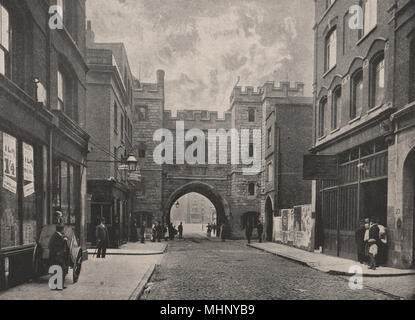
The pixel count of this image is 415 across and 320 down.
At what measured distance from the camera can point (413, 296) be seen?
930 cm

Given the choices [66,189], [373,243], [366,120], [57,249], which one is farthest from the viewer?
[366,120]

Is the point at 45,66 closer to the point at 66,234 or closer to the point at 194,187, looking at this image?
the point at 66,234

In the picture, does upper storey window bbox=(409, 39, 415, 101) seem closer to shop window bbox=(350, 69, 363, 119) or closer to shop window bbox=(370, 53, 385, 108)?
shop window bbox=(370, 53, 385, 108)

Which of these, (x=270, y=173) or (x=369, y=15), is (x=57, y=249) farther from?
(x=270, y=173)

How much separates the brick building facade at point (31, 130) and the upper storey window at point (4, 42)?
16 mm

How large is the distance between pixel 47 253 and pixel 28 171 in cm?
212

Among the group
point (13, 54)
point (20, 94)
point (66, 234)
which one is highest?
point (13, 54)

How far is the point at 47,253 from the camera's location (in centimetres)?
972

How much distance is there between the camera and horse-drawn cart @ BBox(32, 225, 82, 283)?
9719mm

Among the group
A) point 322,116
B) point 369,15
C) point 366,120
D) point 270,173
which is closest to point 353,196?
point 366,120

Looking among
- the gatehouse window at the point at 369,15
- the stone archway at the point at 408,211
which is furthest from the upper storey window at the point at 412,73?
the gatehouse window at the point at 369,15

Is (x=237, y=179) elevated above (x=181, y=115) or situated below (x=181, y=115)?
below
